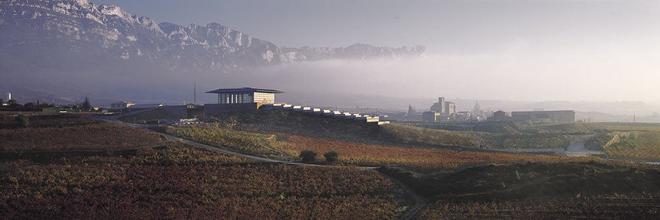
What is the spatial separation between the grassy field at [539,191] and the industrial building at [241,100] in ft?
130

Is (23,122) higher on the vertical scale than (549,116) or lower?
higher

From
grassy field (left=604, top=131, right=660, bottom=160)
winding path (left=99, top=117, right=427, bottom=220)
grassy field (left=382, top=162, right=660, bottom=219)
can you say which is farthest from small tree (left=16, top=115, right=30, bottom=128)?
grassy field (left=604, top=131, right=660, bottom=160)

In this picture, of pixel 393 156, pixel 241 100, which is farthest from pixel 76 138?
pixel 241 100

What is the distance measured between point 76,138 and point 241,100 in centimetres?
3947

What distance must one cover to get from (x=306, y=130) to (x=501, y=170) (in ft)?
105

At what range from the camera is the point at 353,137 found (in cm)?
6319

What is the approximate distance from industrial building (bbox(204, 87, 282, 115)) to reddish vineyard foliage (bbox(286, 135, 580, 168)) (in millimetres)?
18538

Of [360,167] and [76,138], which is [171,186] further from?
[76,138]

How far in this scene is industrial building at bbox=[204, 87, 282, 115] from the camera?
74.0m

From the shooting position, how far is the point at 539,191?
31.8 meters

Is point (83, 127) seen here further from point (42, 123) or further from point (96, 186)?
point (96, 186)

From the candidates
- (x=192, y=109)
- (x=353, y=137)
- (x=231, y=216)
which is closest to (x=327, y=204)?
(x=231, y=216)

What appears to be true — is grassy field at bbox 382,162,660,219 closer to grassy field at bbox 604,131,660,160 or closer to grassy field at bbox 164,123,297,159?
grassy field at bbox 164,123,297,159

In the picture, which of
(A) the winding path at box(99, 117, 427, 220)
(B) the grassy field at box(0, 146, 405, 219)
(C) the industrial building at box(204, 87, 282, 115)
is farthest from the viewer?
(C) the industrial building at box(204, 87, 282, 115)
